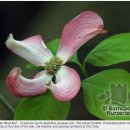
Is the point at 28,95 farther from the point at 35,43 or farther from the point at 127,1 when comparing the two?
the point at 127,1

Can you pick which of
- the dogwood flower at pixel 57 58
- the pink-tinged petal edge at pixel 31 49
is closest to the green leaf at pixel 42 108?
the dogwood flower at pixel 57 58

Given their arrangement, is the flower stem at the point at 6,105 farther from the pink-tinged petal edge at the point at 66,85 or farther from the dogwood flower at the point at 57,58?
the pink-tinged petal edge at the point at 66,85

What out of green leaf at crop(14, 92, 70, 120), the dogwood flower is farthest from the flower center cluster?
green leaf at crop(14, 92, 70, 120)

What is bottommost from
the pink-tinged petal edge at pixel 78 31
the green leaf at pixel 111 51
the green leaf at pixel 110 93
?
the green leaf at pixel 110 93

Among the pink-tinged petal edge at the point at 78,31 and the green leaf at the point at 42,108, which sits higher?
the pink-tinged petal edge at the point at 78,31

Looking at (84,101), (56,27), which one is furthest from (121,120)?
(56,27)

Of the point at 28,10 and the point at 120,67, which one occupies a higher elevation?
the point at 28,10
